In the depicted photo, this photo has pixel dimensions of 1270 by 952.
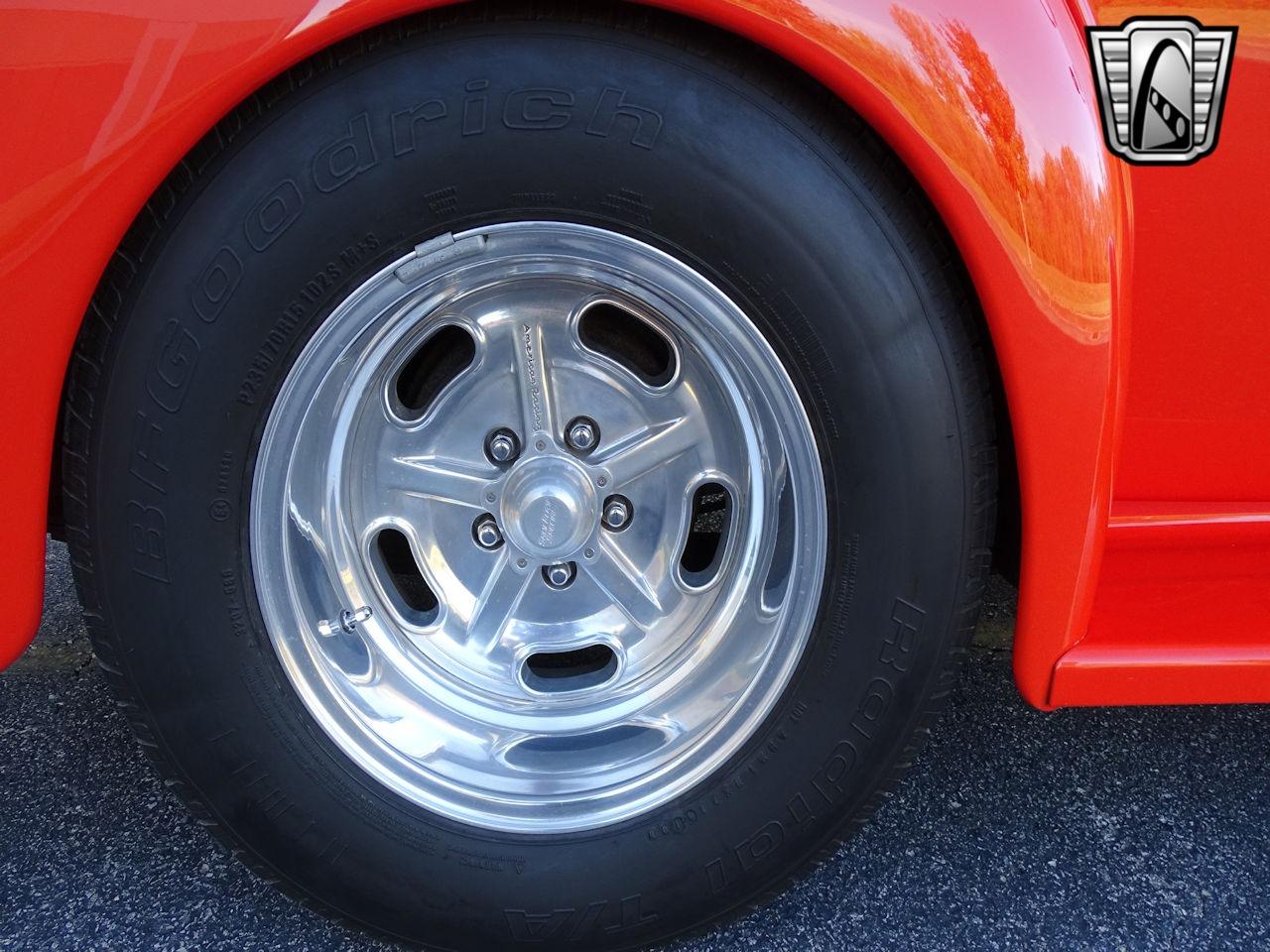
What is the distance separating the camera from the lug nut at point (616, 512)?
4.69ft

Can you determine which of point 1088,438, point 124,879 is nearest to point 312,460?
point 124,879

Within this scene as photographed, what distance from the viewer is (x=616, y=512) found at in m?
1.43

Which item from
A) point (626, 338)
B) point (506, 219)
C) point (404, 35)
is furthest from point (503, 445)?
point (404, 35)

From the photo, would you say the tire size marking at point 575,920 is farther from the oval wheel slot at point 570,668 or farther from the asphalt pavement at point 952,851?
the oval wheel slot at point 570,668

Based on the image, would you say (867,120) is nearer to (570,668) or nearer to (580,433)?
(580,433)

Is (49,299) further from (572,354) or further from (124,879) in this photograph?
(124,879)

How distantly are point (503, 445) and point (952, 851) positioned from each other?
93 cm

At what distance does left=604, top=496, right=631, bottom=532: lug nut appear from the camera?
1.43 m

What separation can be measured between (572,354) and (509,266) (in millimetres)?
185

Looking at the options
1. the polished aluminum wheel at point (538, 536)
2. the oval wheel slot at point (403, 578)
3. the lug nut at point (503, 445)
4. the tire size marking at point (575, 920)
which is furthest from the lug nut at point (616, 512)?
the tire size marking at point (575, 920)

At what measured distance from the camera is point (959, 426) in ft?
3.85

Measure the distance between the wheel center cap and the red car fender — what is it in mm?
553

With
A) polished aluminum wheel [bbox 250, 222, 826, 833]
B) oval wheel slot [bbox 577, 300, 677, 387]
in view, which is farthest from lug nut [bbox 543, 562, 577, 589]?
oval wheel slot [bbox 577, 300, 677, 387]

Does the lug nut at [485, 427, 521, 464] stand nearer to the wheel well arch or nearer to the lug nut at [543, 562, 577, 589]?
the lug nut at [543, 562, 577, 589]
